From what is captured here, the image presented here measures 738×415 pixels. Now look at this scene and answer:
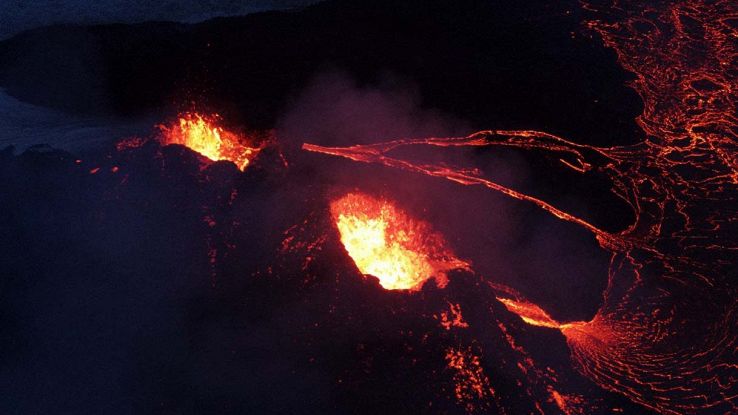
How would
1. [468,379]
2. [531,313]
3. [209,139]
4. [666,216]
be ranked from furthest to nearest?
[209,139], [666,216], [531,313], [468,379]

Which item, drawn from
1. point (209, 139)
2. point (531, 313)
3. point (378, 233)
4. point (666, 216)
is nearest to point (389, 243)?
point (378, 233)

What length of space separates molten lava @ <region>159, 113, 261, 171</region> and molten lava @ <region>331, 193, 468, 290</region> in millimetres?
756

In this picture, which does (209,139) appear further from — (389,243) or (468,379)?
(468,379)

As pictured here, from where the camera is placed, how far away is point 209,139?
3.43 m

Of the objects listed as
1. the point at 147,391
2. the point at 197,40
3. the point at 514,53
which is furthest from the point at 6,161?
the point at 514,53

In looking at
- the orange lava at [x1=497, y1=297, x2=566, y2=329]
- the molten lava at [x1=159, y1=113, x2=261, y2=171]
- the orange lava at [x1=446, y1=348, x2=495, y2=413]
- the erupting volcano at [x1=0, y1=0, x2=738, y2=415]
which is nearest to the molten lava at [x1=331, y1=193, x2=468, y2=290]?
the erupting volcano at [x1=0, y1=0, x2=738, y2=415]

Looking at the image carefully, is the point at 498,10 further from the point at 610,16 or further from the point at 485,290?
the point at 485,290

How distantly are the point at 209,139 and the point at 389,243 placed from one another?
1526 mm

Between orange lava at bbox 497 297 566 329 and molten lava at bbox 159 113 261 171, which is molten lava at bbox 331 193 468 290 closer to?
orange lava at bbox 497 297 566 329

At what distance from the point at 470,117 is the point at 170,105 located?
2.30 metres

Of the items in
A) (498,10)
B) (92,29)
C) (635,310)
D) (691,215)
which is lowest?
(635,310)

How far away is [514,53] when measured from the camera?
4.66m

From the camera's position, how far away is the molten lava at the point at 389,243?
2557 mm

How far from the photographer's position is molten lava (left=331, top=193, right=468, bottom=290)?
2557mm
